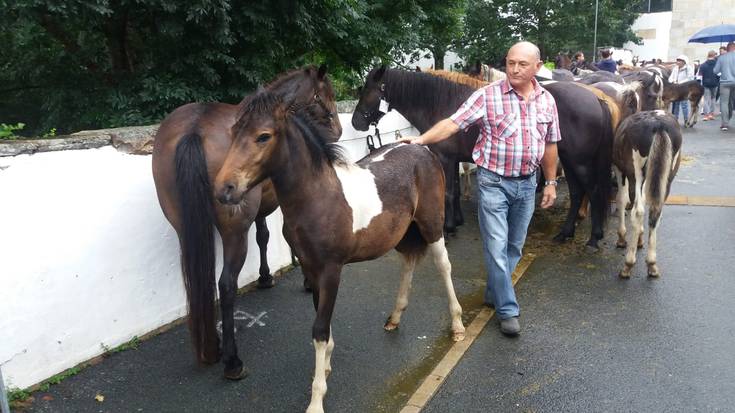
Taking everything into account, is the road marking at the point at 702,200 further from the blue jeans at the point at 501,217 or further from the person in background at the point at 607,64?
the person in background at the point at 607,64

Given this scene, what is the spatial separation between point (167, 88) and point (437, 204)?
2879 millimetres

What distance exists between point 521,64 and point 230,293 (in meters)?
2.52

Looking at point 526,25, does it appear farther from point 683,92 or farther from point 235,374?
point 235,374

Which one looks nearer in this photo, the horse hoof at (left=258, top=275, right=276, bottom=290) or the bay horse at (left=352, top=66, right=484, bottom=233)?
the horse hoof at (left=258, top=275, right=276, bottom=290)

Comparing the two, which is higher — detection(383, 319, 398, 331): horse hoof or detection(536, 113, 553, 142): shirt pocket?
detection(536, 113, 553, 142): shirt pocket

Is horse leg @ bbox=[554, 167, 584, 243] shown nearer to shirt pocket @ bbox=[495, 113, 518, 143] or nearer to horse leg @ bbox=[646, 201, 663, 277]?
horse leg @ bbox=[646, 201, 663, 277]

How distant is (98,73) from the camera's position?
5816 mm

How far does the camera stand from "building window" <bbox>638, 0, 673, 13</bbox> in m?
34.0

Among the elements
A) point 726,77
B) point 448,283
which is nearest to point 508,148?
point 448,283

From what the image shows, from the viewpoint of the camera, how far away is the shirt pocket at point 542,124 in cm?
397

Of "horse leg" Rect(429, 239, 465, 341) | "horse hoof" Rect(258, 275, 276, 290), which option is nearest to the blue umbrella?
Result: "horse leg" Rect(429, 239, 465, 341)

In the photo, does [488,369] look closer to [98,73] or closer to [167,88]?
[167,88]

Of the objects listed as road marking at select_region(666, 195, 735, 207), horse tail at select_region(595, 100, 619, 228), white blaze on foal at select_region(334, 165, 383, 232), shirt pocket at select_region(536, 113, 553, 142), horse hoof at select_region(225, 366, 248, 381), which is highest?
shirt pocket at select_region(536, 113, 553, 142)

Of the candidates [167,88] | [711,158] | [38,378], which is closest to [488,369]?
[38,378]
